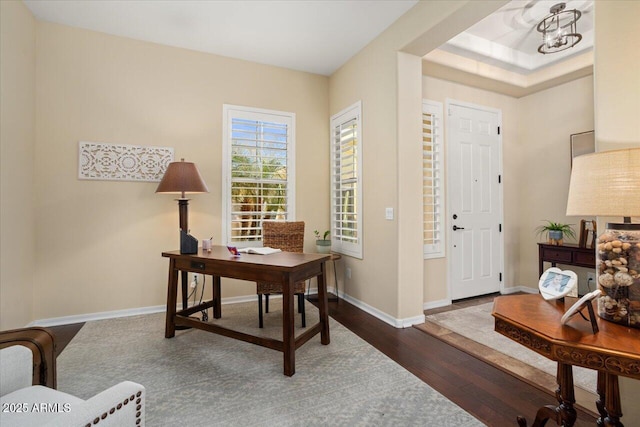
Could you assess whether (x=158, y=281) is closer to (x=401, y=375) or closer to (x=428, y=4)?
(x=401, y=375)

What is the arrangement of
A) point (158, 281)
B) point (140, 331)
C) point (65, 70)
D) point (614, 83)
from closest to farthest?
point (614, 83), point (140, 331), point (65, 70), point (158, 281)

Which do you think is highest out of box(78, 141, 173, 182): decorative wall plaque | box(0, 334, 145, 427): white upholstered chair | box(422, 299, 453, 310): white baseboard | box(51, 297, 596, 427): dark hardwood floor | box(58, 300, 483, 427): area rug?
box(78, 141, 173, 182): decorative wall plaque

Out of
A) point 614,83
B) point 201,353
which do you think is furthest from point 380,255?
point 614,83

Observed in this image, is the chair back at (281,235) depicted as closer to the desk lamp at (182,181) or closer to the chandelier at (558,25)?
the desk lamp at (182,181)

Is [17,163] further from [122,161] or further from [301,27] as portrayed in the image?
[301,27]

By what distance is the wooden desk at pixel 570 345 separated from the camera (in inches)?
40.4

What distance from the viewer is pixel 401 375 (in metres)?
2.13

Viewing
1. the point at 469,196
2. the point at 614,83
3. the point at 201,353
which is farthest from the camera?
the point at 469,196

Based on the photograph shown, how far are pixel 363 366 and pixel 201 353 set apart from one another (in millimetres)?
1301

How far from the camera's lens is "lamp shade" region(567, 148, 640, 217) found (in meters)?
1.13

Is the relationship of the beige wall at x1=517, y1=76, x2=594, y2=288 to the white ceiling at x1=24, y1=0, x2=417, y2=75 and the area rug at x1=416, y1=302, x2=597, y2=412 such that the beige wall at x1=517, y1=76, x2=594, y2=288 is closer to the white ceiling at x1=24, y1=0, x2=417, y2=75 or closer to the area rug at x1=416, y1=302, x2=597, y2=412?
the area rug at x1=416, y1=302, x2=597, y2=412

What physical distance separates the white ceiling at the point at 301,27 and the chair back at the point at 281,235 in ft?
6.84

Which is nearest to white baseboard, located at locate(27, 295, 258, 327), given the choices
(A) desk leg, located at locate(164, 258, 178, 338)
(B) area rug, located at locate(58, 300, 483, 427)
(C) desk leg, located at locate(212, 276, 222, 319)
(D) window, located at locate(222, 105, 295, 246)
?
(B) area rug, located at locate(58, 300, 483, 427)

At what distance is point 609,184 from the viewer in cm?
117
